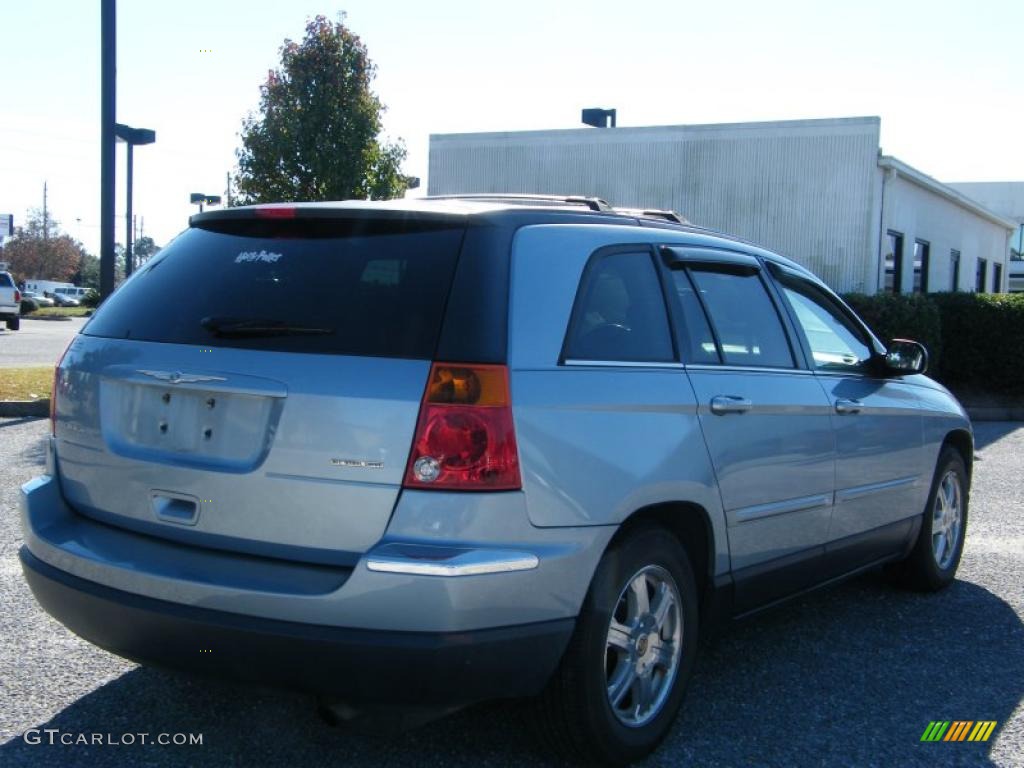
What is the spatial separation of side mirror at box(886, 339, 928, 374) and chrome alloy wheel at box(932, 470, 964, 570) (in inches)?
32.6

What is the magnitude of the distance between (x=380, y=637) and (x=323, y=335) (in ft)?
2.81

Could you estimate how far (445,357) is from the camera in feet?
9.59

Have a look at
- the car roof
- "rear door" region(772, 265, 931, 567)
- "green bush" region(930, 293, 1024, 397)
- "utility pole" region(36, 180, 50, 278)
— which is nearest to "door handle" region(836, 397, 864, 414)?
"rear door" region(772, 265, 931, 567)

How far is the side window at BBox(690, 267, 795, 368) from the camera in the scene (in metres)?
4.05

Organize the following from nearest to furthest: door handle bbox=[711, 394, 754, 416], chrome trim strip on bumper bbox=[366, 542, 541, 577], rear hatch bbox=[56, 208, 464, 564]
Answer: chrome trim strip on bumper bbox=[366, 542, 541, 577]
rear hatch bbox=[56, 208, 464, 564]
door handle bbox=[711, 394, 754, 416]

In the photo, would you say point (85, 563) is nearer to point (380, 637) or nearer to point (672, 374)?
point (380, 637)

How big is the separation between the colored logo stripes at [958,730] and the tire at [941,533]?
1668 millimetres

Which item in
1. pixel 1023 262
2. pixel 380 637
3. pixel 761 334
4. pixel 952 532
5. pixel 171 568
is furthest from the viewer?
pixel 1023 262

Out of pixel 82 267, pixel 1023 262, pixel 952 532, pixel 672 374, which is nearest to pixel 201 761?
pixel 672 374

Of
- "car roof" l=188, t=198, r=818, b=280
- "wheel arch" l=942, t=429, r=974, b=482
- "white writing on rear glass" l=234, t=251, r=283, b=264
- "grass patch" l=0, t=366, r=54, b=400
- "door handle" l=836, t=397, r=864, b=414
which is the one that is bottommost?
"grass patch" l=0, t=366, r=54, b=400

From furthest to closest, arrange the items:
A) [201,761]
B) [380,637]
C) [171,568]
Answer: [201,761] → [171,568] → [380,637]

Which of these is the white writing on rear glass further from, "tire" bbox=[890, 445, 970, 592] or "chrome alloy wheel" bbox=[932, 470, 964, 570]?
"chrome alloy wheel" bbox=[932, 470, 964, 570]

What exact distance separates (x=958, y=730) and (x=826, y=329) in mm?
1827

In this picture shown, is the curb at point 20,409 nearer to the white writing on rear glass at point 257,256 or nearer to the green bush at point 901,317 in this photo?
the white writing on rear glass at point 257,256
